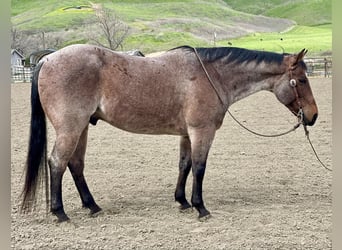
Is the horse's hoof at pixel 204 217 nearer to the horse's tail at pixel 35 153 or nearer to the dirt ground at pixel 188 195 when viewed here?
the dirt ground at pixel 188 195

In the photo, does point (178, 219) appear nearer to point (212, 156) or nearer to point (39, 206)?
point (39, 206)

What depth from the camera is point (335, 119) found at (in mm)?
1135

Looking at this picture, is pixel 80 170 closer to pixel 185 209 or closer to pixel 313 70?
pixel 185 209

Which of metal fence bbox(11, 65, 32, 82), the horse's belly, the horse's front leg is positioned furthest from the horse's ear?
metal fence bbox(11, 65, 32, 82)

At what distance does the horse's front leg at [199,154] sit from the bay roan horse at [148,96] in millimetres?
10

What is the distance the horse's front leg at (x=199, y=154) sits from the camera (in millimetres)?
4141

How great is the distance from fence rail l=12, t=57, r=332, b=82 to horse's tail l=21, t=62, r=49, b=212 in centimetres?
2304

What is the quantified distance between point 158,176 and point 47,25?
37.7 m

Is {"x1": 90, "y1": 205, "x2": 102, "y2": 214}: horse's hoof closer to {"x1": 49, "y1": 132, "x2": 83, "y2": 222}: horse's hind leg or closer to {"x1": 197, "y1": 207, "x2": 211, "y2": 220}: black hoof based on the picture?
{"x1": 49, "y1": 132, "x2": 83, "y2": 222}: horse's hind leg

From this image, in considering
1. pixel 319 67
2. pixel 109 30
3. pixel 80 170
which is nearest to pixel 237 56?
pixel 80 170

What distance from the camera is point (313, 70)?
2778 cm

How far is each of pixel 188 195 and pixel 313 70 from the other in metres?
25.1

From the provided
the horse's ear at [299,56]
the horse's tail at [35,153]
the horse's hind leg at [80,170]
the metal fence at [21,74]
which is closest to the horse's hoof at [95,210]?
the horse's hind leg at [80,170]

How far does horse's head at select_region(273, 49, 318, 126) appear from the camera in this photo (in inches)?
169
